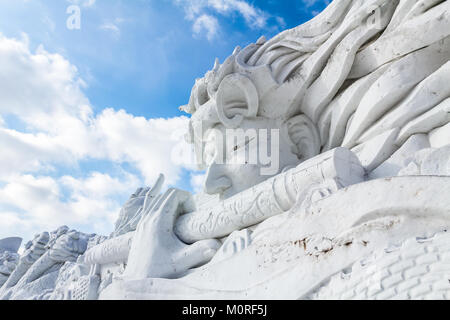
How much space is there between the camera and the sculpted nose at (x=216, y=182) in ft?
8.23

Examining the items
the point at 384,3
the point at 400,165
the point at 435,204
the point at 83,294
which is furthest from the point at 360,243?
the point at 83,294

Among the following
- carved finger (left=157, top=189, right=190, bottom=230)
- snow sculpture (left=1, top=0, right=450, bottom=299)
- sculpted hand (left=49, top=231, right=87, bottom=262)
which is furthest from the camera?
sculpted hand (left=49, top=231, right=87, bottom=262)

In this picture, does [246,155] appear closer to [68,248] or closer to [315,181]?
[315,181]

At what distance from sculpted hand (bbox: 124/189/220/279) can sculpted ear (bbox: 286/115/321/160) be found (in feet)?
2.95

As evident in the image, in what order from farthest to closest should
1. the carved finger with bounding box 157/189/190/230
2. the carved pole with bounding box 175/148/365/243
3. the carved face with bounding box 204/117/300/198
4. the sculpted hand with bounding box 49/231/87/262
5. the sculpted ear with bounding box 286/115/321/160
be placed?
the sculpted hand with bounding box 49/231/87/262, the sculpted ear with bounding box 286/115/321/160, the carved face with bounding box 204/117/300/198, the carved finger with bounding box 157/189/190/230, the carved pole with bounding box 175/148/365/243

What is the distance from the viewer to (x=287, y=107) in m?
2.74

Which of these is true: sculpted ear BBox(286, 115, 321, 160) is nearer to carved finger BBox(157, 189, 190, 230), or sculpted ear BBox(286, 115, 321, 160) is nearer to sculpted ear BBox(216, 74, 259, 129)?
sculpted ear BBox(216, 74, 259, 129)

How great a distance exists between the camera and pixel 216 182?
99.2 inches

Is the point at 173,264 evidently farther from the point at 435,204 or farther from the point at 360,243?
the point at 435,204

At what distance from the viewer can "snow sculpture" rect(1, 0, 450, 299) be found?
120 cm

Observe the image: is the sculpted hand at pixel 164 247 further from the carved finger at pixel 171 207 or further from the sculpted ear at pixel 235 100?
the sculpted ear at pixel 235 100

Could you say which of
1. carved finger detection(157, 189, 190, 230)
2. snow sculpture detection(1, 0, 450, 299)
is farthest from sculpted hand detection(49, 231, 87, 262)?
carved finger detection(157, 189, 190, 230)
